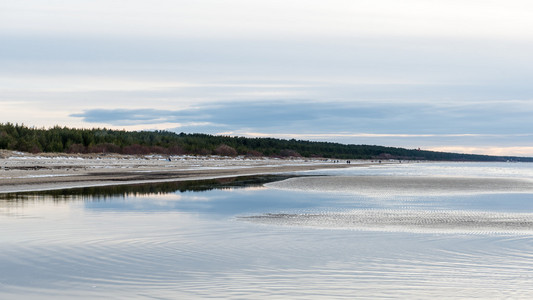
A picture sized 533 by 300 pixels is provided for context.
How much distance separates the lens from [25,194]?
77.8 ft

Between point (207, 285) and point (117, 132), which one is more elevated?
point (117, 132)

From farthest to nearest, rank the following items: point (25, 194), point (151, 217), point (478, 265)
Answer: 1. point (25, 194)
2. point (151, 217)
3. point (478, 265)

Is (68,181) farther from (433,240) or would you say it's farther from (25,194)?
(433,240)

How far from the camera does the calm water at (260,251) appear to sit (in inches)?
317

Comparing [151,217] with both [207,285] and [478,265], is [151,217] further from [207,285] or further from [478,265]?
[478,265]

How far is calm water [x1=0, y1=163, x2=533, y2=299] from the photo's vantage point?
8.05 m

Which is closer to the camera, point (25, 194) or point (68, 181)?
point (25, 194)

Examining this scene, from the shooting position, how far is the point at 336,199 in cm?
2400

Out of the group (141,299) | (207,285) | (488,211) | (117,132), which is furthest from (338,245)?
(117,132)

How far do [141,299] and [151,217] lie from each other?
9.21 m

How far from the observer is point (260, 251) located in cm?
1105

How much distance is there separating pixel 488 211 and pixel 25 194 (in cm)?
1798

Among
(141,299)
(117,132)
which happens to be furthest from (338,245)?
(117,132)

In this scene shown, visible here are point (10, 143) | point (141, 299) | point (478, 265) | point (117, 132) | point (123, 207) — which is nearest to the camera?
point (141, 299)
